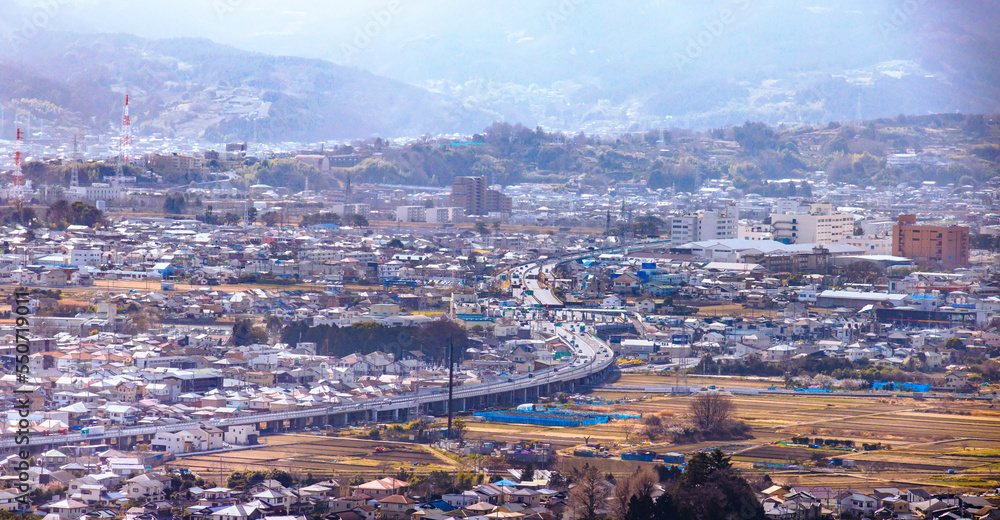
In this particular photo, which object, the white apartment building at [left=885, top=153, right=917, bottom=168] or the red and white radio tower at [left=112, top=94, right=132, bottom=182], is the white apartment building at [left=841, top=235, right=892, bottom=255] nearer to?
the red and white radio tower at [left=112, top=94, right=132, bottom=182]

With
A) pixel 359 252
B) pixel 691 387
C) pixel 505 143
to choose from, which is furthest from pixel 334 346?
pixel 505 143

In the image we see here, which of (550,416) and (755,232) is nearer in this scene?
(550,416)

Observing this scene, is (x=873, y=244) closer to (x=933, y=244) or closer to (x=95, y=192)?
(x=933, y=244)

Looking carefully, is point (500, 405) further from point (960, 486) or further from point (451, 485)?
point (960, 486)

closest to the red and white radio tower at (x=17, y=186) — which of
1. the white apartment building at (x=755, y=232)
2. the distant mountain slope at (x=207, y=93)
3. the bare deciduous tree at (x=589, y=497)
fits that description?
the white apartment building at (x=755, y=232)

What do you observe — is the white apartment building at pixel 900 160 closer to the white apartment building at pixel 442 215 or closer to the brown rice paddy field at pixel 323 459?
the white apartment building at pixel 442 215

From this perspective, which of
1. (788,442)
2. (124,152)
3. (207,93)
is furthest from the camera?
(207,93)

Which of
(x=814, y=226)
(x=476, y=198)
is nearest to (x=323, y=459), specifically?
(x=814, y=226)
